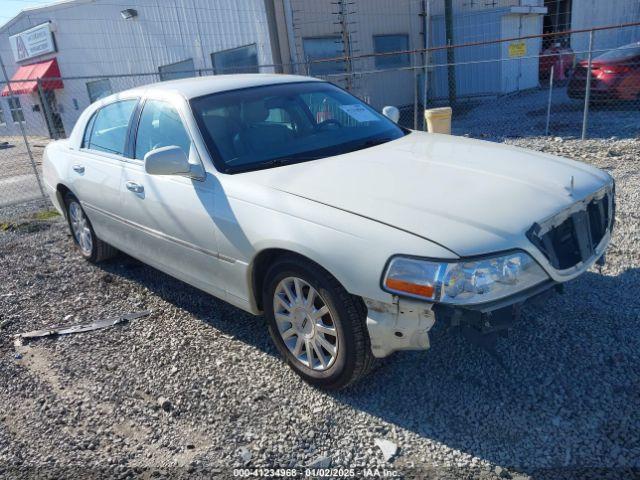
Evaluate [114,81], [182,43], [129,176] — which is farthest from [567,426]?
[114,81]

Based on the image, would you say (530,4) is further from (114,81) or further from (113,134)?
(113,134)

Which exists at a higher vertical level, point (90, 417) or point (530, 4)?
point (530, 4)

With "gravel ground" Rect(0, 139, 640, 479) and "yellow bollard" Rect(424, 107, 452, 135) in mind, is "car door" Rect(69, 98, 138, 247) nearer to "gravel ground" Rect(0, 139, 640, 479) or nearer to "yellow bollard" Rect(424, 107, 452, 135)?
"gravel ground" Rect(0, 139, 640, 479)

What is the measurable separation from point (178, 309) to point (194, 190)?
51.0 inches

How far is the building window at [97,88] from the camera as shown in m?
20.0

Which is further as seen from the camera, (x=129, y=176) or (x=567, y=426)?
(x=129, y=176)

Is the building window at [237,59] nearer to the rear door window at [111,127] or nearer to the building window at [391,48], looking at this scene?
the building window at [391,48]

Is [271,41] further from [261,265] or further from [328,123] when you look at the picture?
[261,265]

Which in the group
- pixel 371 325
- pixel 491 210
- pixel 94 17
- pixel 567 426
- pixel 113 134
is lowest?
pixel 567 426

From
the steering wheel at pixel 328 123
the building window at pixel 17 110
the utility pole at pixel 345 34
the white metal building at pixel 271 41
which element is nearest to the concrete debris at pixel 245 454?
the steering wheel at pixel 328 123

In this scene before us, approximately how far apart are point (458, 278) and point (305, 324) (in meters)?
1.01

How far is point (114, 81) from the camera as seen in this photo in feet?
63.3

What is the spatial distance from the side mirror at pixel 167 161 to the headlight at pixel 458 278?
1.52 metres

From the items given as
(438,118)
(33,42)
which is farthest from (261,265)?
(33,42)
